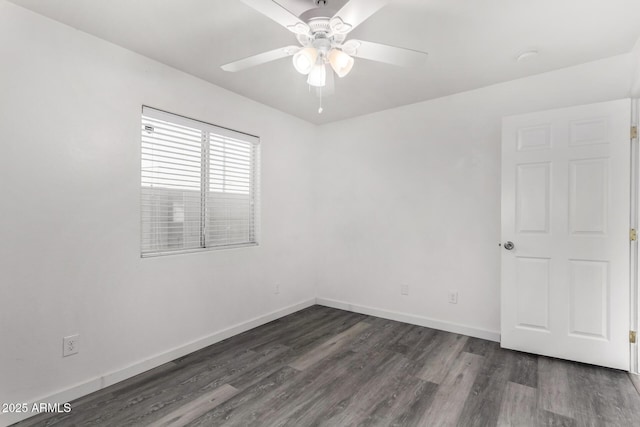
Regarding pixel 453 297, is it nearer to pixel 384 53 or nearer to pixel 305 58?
pixel 384 53

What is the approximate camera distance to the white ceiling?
1851mm

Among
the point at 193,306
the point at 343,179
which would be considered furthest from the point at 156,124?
the point at 343,179

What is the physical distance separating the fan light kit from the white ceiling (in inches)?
12.4

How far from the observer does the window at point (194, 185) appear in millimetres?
2531

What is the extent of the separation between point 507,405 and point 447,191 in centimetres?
192

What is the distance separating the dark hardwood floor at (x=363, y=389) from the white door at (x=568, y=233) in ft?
0.74

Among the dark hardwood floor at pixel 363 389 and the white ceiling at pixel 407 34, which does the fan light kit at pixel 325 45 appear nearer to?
the white ceiling at pixel 407 34

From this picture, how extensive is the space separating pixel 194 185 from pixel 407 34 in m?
2.12

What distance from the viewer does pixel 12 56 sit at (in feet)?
6.05

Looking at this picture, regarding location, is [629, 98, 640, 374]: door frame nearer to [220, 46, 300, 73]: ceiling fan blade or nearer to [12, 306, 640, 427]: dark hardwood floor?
[12, 306, 640, 427]: dark hardwood floor

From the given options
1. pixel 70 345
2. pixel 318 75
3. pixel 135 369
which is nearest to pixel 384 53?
pixel 318 75

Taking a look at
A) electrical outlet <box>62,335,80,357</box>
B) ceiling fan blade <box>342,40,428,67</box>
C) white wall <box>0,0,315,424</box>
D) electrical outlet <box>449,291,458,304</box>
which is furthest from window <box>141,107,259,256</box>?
electrical outlet <box>449,291,458,304</box>

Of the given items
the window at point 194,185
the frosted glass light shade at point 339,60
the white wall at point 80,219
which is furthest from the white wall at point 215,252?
the frosted glass light shade at point 339,60

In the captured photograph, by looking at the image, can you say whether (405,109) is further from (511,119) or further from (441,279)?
(441,279)
